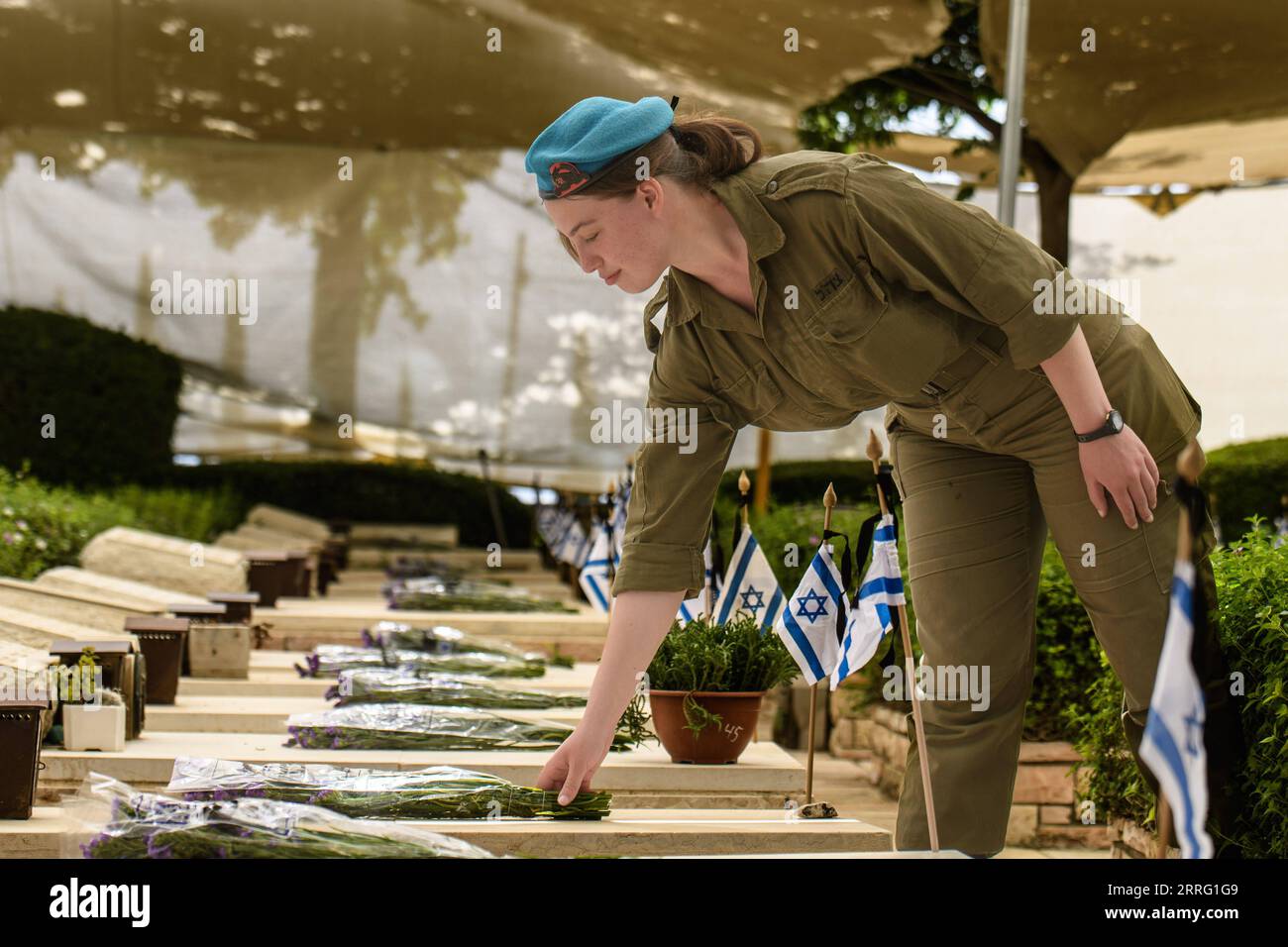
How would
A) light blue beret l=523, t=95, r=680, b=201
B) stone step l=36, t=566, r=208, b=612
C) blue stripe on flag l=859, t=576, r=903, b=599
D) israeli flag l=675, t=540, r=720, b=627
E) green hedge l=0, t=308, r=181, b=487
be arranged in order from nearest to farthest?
light blue beret l=523, t=95, r=680, b=201 → blue stripe on flag l=859, t=576, r=903, b=599 → israeli flag l=675, t=540, r=720, b=627 → stone step l=36, t=566, r=208, b=612 → green hedge l=0, t=308, r=181, b=487

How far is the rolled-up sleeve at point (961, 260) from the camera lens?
6.90ft

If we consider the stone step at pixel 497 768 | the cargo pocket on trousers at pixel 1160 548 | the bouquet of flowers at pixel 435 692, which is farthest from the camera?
the bouquet of flowers at pixel 435 692

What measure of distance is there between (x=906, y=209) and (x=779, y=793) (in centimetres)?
172

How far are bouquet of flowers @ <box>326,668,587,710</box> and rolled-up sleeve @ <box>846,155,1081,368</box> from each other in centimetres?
225

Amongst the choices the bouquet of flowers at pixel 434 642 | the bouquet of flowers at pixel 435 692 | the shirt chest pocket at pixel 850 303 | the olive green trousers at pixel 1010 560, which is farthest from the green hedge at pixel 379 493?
the shirt chest pocket at pixel 850 303

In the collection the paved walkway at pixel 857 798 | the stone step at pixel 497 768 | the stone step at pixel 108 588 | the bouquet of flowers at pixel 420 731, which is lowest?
the paved walkway at pixel 857 798

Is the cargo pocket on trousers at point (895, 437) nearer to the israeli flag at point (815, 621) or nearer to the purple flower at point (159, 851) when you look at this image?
the israeli flag at point (815, 621)

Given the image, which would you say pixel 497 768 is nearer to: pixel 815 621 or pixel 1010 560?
pixel 815 621

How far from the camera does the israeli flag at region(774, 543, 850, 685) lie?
332cm

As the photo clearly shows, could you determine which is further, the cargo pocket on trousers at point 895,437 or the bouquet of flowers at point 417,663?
the bouquet of flowers at point 417,663

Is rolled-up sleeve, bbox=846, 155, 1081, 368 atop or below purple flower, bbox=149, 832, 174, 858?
atop

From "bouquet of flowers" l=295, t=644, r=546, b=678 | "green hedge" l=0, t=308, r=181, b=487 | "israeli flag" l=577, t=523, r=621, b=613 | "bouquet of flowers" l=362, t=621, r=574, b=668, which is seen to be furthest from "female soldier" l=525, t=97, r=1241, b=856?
"green hedge" l=0, t=308, r=181, b=487

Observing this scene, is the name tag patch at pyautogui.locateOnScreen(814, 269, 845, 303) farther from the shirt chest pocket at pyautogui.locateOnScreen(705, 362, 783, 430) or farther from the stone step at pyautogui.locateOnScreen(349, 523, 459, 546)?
the stone step at pyautogui.locateOnScreen(349, 523, 459, 546)

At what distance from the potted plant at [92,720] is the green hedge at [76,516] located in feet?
12.0
